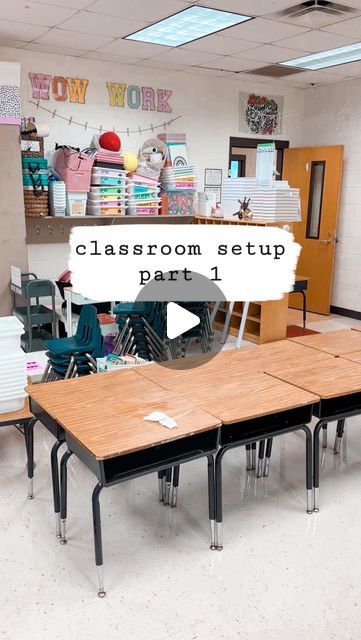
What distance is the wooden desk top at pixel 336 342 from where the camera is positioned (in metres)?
3.52

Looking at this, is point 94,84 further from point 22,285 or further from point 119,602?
point 119,602

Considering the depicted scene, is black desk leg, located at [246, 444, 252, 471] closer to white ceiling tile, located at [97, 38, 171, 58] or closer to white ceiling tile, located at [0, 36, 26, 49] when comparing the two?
white ceiling tile, located at [97, 38, 171, 58]

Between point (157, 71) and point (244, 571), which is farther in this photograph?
point (157, 71)

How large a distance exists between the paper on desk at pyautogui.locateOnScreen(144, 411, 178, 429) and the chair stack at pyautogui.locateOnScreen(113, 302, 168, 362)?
231 cm

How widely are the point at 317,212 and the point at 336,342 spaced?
172 inches

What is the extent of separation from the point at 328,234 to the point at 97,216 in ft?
10.9

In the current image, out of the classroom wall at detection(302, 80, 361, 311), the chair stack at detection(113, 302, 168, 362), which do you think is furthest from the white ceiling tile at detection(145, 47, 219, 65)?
the chair stack at detection(113, 302, 168, 362)

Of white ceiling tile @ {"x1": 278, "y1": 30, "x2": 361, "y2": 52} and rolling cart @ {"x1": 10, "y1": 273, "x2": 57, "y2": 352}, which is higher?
white ceiling tile @ {"x1": 278, "y1": 30, "x2": 361, "y2": 52}

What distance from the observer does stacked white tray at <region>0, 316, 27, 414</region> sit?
118 inches

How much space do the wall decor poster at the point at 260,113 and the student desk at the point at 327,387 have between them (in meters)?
4.90

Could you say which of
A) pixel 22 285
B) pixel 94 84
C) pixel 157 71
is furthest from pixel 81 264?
pixel 157 71

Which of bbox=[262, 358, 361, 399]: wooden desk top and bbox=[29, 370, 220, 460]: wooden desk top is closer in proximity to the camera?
bbox=[29, 370, 220, 460]: wooden desk top

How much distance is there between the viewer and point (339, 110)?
7297 millimetres

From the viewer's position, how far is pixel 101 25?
468 cm
